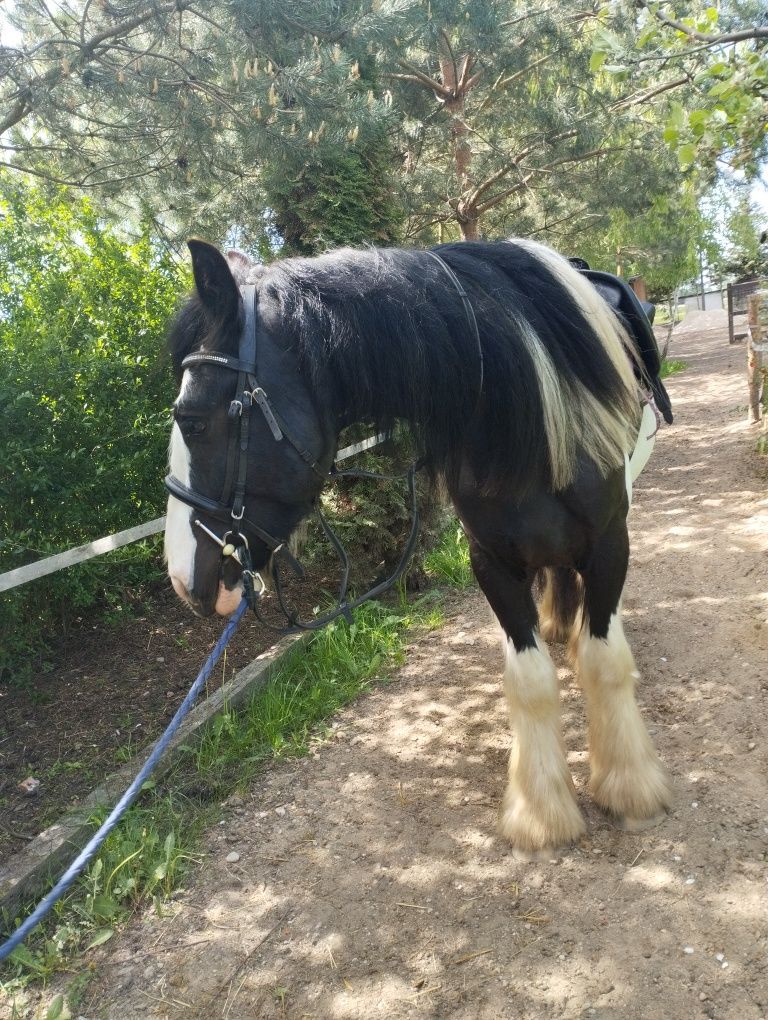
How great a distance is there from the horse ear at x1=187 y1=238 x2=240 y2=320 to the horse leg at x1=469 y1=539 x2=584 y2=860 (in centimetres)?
118

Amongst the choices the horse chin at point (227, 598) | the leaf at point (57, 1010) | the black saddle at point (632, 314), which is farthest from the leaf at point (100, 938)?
the black saddle at point (632, 314)

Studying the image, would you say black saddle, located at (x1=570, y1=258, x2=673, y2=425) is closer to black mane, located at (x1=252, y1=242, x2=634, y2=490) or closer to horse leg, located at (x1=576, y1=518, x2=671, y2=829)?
black mane, located at (x1=252, y1=242, x2=634, y2=490)

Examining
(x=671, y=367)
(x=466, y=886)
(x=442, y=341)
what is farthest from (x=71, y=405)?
(x=671, y=367)

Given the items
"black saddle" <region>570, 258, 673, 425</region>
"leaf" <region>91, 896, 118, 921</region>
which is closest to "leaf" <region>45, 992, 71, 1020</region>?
"leaf" <region>91, 896, 118, 921</region>

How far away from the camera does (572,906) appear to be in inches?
85.7

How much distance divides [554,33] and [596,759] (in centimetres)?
688

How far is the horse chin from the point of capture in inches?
79.2

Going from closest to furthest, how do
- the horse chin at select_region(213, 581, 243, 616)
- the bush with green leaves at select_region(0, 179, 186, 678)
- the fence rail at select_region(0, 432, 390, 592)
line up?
the horse chin at select_region(213, 581, 243, 616) → the fence rail at select_region(0, 432, 390, 592) → the bush with green leaves at select_region(0, 179, 186, 678)

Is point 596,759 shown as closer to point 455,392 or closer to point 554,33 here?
point 455,392

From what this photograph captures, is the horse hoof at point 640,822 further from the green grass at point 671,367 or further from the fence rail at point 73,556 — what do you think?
the green grass at point 671,367

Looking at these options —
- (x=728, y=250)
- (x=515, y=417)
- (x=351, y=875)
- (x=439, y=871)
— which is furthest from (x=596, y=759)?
(x=728, y=250)

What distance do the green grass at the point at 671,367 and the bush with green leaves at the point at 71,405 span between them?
11224mm

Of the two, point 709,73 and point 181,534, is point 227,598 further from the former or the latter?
point 709,73

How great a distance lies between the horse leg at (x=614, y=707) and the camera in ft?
8.03
